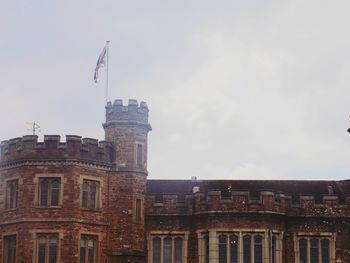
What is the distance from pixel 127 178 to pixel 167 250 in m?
4.89

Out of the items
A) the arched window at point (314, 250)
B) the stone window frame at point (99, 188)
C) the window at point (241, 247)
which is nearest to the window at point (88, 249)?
the stone window frame at point (99, 188)

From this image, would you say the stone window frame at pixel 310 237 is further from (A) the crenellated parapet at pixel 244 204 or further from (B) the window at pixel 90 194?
(B) the window at pixel 90 194

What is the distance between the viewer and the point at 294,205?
49.5m

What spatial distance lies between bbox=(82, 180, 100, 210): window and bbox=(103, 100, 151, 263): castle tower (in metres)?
0.80

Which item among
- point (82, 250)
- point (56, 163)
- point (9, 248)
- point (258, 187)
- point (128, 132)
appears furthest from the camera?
point (258, 187)

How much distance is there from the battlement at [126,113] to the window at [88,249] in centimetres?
707

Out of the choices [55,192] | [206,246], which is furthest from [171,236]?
[55,192]

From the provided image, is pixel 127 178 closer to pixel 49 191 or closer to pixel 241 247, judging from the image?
pixel 49 191

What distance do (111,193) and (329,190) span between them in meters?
13.9

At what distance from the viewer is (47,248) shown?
4606cm

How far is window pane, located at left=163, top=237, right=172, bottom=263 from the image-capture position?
48969 mm

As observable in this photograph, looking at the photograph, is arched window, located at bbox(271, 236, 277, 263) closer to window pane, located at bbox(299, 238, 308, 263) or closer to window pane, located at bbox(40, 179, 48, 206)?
window pane, located at bbox(299, 238, 308, 263)

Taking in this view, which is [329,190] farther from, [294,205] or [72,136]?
[72,136]

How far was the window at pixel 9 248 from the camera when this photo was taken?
47.1 metres
